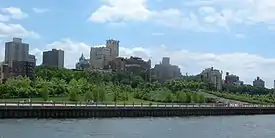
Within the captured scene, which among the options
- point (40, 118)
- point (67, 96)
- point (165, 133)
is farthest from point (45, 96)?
point (165, 133)

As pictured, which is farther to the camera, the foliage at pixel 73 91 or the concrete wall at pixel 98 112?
the foliage at pixel 73 91

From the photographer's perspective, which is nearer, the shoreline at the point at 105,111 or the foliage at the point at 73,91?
the shoreline at the point at 105,111

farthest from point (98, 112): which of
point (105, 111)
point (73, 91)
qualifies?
point (73, 91)

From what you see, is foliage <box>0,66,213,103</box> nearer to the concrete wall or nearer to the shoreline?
the shoreline

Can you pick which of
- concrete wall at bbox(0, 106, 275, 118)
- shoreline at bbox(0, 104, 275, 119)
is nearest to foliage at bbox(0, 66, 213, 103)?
shoreline at bbox(0, 104, 275, 119)

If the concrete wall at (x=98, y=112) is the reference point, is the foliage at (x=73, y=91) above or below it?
above

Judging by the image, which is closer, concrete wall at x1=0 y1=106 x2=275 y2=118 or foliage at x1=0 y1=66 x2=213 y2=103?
concrete wall at x1=0 y1=106 x2=275 y2=118

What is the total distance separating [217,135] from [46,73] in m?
130

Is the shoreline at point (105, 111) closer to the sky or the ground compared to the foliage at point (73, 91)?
closer to the ground

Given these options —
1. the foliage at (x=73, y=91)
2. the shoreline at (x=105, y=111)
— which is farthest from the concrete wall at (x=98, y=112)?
the foliage at (x=73, y=91)

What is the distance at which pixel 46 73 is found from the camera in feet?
619

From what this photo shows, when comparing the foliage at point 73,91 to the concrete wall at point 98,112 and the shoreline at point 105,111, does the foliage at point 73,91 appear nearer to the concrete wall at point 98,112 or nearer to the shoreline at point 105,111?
the shoreline at point 105,111

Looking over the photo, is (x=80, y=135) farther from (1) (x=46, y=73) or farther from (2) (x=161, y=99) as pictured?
(1) (x=46, y=73)

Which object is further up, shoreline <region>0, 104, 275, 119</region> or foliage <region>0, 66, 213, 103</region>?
foliage <region>0, 66, 213, 103</region>
